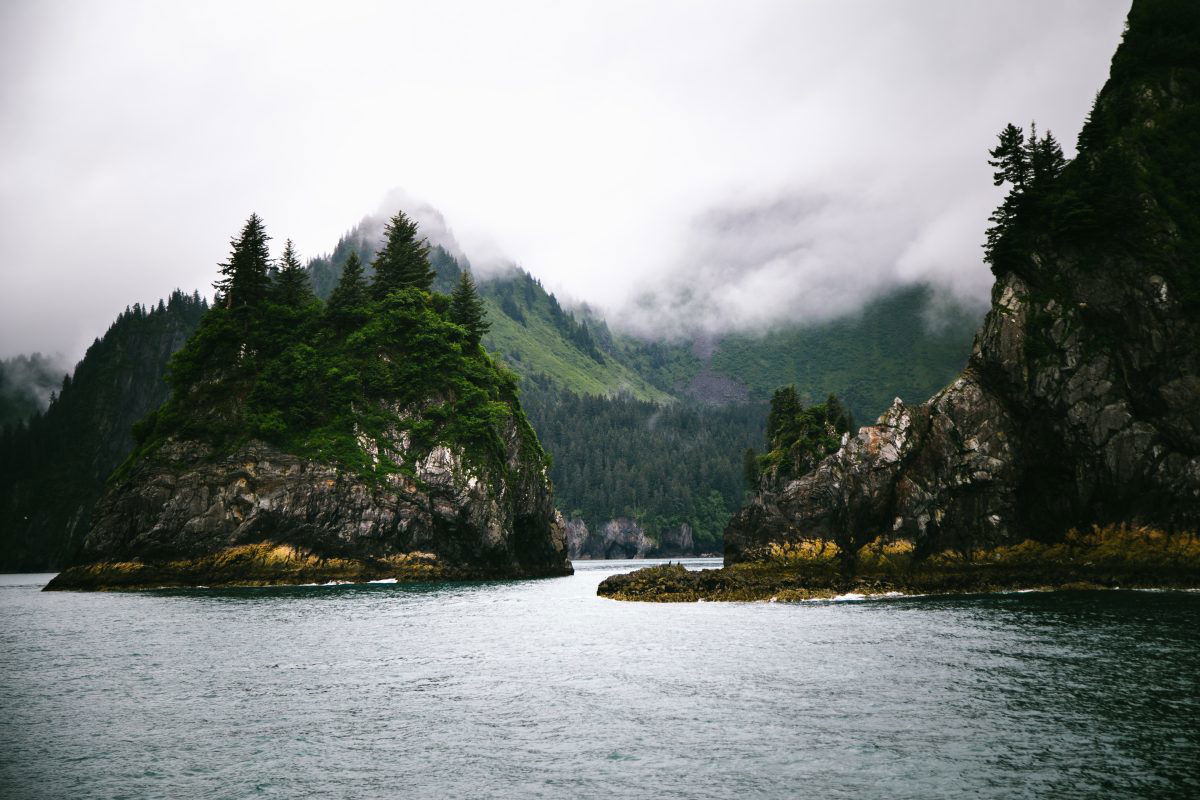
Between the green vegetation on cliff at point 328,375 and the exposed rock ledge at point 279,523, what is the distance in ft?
10.4

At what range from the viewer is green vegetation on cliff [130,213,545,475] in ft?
334

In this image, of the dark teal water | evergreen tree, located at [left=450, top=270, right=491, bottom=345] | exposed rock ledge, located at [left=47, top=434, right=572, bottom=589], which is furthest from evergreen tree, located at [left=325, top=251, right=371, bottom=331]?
the dark teal water

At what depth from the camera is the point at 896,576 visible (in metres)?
77.8

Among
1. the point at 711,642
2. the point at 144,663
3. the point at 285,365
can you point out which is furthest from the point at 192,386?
the point at 711,642

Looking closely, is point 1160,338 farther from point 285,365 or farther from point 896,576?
point 285,365

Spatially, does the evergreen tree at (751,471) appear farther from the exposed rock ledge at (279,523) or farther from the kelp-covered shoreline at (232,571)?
the kelp-covered shoreline at (232,571)

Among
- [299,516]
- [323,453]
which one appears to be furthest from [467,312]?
[299,516]

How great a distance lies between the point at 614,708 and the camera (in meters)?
29.1

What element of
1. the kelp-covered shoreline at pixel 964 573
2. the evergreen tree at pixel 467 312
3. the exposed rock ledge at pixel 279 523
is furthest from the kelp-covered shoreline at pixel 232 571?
the evergreen tree at pixel 467 312

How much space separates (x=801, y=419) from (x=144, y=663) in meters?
109

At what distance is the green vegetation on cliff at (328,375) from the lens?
10181cm

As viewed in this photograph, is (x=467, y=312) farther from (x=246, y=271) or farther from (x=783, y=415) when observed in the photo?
(x=783, y=415)

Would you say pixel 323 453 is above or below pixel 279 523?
above

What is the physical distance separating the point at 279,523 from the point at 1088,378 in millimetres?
93728
